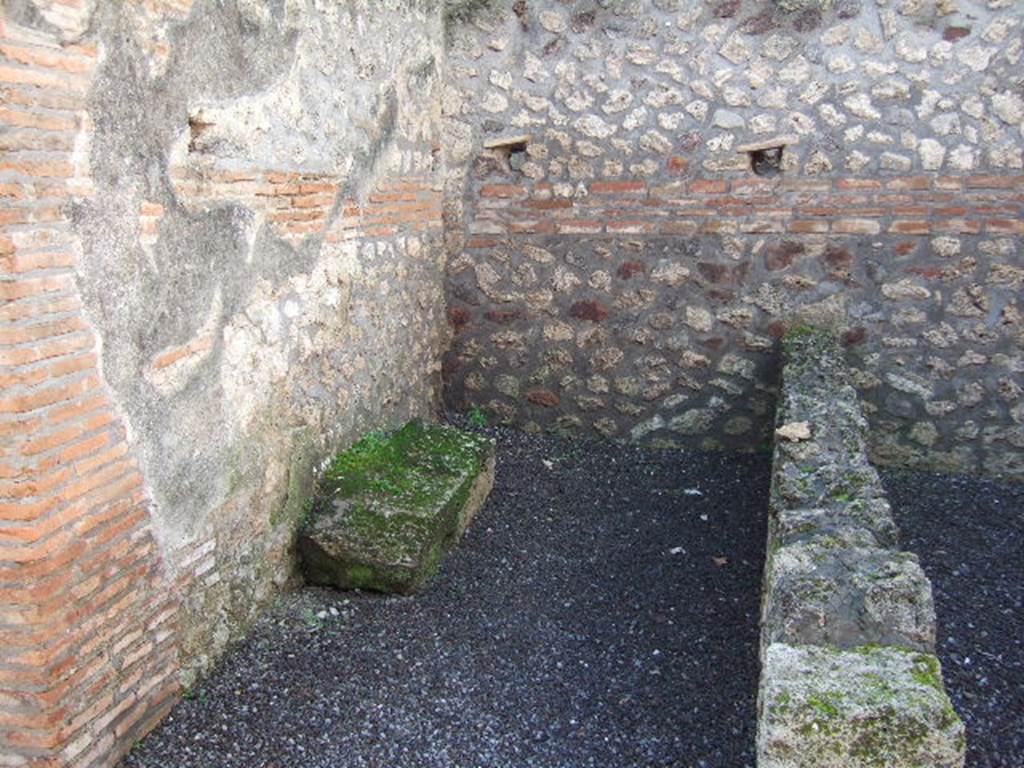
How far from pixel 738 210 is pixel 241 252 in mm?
2807

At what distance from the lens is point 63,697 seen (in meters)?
2.33

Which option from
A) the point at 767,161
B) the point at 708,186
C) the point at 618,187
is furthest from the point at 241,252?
the point at 767,161

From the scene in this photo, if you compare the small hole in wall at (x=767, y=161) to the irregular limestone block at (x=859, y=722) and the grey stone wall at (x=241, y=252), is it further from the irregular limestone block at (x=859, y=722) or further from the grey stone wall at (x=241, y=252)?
the irregular limestone block at (x=859, y=722)

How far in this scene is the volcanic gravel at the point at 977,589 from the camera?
279cm

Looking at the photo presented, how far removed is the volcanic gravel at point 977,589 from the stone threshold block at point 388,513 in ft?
6.62

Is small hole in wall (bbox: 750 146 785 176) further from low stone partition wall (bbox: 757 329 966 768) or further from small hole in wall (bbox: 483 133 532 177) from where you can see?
low stone partition wall (bbox: 757 329 966 768)

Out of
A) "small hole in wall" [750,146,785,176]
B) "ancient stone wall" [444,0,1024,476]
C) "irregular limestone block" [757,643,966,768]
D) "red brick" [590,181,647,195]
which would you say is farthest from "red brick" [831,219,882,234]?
"irregular limestone block" [757,643,966,768]

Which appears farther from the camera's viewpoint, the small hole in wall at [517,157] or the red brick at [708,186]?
the small hole in wall at [517,157]

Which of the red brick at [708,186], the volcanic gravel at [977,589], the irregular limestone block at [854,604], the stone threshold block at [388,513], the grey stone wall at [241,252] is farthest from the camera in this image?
the red brick at [708,186]

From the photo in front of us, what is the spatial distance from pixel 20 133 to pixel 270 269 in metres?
1.25

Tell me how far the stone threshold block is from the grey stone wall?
0.43 feet

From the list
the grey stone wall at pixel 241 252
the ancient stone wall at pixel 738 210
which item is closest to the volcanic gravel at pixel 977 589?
the ancient stone wall at pixel 738 210

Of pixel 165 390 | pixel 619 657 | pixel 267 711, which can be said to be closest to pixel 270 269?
pixel 165 390

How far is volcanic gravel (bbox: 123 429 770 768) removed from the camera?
2670 millimetres
